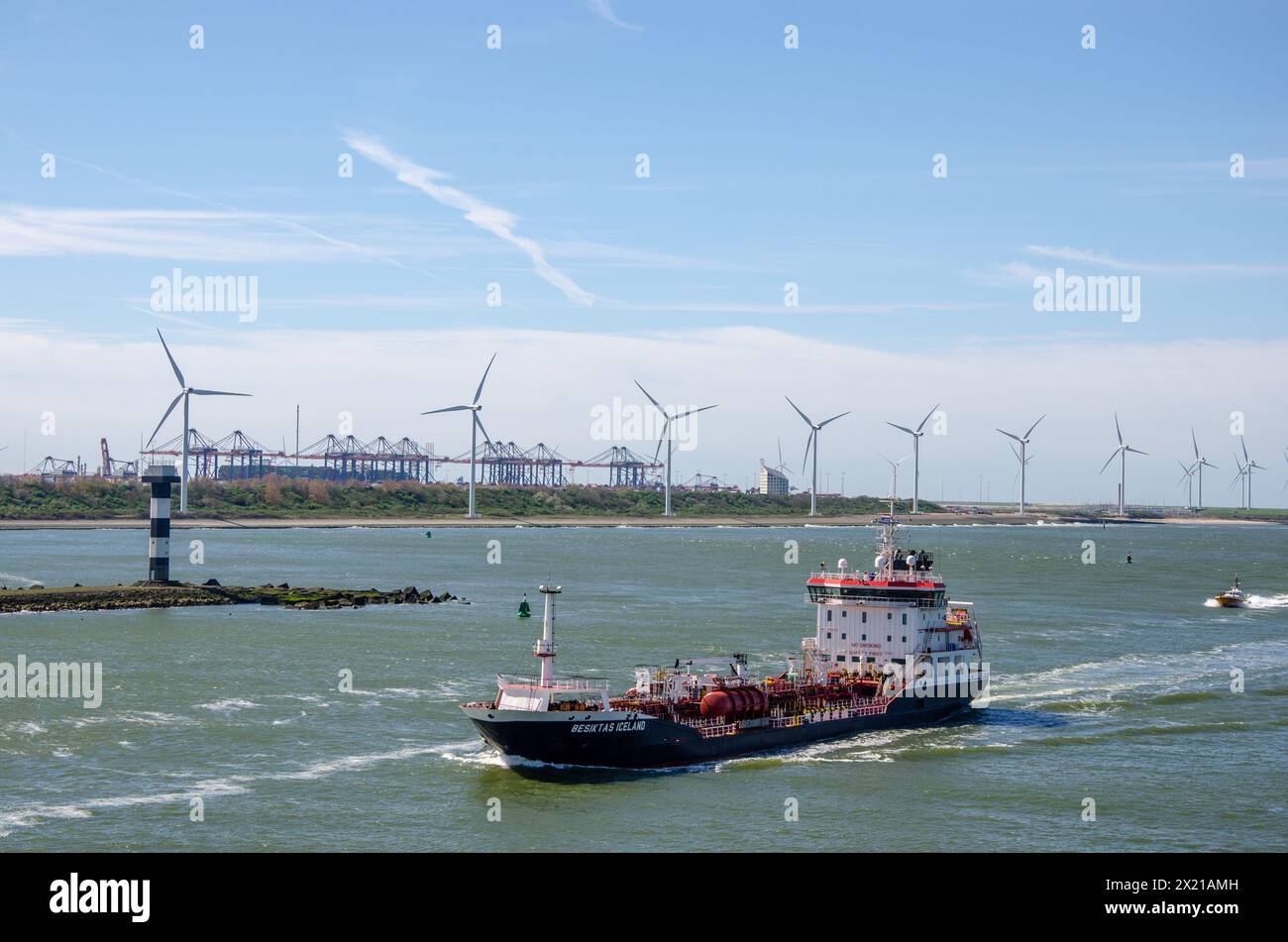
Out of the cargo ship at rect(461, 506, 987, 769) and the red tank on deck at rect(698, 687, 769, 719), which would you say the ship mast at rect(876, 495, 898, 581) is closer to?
the cargo ship at rect(461, 506, 987, 769)

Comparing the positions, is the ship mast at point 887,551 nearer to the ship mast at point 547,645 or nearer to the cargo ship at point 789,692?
the cargo ship at point 789,692

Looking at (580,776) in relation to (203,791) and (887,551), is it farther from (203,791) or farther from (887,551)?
(887,551)

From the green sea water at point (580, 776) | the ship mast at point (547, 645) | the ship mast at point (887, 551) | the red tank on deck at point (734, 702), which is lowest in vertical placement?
the green sea water at point (580, 776)

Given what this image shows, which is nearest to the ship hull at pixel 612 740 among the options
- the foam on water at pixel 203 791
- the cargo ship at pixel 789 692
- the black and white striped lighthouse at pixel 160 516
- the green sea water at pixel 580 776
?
the cargo ship at pixel 789 692

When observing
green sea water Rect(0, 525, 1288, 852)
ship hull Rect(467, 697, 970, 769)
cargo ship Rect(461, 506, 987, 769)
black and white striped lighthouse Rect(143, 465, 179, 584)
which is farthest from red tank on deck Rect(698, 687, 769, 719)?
black and white striped lighthouse Rect(143, 465, 179, 584)

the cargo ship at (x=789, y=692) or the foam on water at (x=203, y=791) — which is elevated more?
the cargo ship at (x=789, y=692)

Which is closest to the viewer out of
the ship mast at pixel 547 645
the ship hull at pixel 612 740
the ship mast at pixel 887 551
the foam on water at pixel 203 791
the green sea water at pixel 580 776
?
the foam on water at pixel 203 791

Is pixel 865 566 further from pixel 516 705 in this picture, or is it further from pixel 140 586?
pixel 516 705
